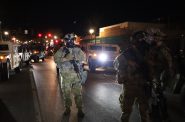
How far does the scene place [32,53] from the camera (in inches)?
1309

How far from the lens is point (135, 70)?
504 centimetres

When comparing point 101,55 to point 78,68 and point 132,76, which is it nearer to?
point 78,68

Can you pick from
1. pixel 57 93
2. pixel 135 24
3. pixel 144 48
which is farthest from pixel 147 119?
pixel 135 24

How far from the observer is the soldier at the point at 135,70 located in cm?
500

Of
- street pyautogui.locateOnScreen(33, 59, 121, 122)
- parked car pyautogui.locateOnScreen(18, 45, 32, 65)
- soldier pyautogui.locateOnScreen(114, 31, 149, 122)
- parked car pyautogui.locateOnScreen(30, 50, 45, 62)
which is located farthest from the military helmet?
parked car pyautogui.locateOnScreen(30, 50, 45, 62)

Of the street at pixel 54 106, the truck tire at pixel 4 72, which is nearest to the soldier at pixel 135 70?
the street at pixel 54 106

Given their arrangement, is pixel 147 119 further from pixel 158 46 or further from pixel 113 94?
pixel 113 94

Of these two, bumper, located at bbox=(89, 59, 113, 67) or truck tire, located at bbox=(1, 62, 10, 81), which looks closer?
truck tire, located at bbox=(1, 62, 10, 81)

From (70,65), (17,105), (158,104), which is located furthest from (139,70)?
(17,105)

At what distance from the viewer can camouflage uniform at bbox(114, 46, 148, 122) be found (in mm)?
5000

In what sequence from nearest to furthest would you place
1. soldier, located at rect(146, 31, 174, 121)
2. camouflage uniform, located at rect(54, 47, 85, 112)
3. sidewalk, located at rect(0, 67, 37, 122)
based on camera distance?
1. soldier, located at rect(146, 31, 174, 121)
2. camouflage uniform, located at rect(54, 47, 85, 112)
3. sidewalk, located at rect(0, 67, 37, 122)

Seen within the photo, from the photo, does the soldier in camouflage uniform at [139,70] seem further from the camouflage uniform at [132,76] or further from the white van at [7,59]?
the white van at [7,59]

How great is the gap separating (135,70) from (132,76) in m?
0.11

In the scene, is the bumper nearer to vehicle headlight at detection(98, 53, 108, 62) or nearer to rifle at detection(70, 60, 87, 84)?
vehicle headlight at detection(98, 53, 108, 62)
